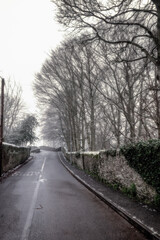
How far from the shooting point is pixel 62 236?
4.19 metres

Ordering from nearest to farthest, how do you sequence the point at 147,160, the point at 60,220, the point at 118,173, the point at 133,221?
the point at 133,221 → the point at 60,220 → the point at 147,160 → the point at 118,173

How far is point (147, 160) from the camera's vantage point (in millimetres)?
6293

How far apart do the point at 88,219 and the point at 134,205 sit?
175 centimetres

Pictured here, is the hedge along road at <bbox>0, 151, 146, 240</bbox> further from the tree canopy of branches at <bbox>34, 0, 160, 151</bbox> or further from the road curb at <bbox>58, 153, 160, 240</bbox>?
the tree canopy of branches at <bbox>34, 0, 160, 151</bbox>

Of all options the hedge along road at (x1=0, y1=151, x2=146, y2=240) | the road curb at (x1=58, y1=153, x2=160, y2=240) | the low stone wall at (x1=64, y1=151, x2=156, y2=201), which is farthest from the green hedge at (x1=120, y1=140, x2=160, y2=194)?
the hedge along road at (x1=0, y1=151, x2=146, y2=240)

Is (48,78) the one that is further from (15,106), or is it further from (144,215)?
(144,215)

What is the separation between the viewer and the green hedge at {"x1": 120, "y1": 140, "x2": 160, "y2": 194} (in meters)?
5.75

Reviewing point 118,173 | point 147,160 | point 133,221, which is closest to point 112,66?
point 118,173

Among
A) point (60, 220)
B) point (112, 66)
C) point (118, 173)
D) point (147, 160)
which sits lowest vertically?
point (60, 220)

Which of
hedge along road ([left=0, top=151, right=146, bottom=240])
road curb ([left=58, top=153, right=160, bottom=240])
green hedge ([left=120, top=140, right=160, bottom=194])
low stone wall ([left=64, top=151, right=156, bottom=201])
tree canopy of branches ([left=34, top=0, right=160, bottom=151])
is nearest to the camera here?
road curb ([left=58, top=153, right=160, bottom=240])

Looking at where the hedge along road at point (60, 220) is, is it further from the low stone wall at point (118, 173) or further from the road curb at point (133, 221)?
the low stone wall at point (118, 173)

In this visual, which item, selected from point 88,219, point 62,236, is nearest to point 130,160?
point 88,219

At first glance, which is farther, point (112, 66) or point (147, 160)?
point (112, 66)

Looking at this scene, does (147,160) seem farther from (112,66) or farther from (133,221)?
(112,66)
